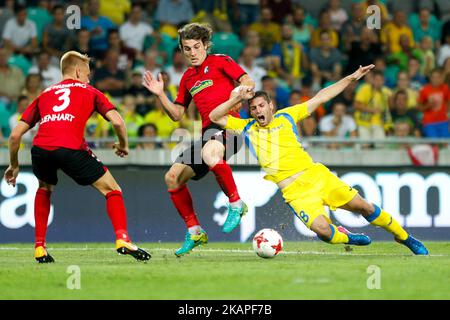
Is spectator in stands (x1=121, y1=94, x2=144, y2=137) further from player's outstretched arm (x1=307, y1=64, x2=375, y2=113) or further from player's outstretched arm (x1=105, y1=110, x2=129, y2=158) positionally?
player's outstretched arm (x1=105, y1=110, x2=129, y2=158)

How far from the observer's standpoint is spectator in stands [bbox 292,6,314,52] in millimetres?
20078

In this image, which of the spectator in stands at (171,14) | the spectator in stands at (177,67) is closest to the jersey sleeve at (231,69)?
the spectator in stands at (177,67)

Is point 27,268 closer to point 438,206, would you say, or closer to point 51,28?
point 438,206

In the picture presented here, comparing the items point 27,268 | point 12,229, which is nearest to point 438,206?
point 12,229

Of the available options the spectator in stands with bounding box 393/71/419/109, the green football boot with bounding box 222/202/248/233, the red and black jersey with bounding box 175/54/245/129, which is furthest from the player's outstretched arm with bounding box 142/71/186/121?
the spectator in stands with bounding box 393/71/419/109

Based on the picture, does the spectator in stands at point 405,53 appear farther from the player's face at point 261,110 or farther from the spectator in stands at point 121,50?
the player's face at point 261,110

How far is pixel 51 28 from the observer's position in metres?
18.6

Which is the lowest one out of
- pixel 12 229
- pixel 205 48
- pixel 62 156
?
pixel 12 229

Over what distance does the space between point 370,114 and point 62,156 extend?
8.49 metres

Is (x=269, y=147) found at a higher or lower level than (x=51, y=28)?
lower

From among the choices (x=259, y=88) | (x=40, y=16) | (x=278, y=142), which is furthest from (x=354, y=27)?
(x=278, y=142)

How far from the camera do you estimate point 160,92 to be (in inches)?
450

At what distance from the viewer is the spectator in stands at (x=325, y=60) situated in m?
19.3
